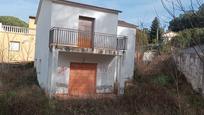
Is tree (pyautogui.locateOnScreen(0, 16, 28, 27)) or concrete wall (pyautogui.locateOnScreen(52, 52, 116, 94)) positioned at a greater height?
tree (pyautogui.locateOnScreen(0, 16, 28, 27))

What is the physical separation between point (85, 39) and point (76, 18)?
154 centimetres

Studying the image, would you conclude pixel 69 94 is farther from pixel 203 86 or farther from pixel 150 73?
pixel 203 86

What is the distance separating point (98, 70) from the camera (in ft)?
61.2

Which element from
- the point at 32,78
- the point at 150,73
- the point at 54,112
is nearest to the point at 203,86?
the point at 150,73

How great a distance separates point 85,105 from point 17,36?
17398 mm

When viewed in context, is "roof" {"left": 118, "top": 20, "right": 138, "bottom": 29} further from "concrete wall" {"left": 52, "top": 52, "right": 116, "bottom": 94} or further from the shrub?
the shrub

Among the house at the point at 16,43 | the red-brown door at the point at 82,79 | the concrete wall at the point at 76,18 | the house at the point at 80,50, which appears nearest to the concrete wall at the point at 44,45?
the house at the point at 80,50

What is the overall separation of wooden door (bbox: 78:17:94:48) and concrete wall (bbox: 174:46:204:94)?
7.19 m

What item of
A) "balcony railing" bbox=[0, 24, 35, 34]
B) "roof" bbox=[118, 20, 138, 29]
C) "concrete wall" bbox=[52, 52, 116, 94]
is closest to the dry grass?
"concrete wall" bbox=[52, 52, 116, 94]

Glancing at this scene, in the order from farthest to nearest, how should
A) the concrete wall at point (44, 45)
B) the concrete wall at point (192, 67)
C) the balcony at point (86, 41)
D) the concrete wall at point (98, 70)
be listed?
the concrete wall at point (192, 67), the concrete wall at point (44, 45), the concrete wall at point (98, 70), the balcony at point (86, 41)

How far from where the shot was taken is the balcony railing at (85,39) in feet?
53.0

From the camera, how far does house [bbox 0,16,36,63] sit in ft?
91.1

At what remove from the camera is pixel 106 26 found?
60.8ft

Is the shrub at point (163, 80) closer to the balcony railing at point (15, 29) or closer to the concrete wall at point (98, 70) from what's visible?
the concrete wall at point (98, 70)
